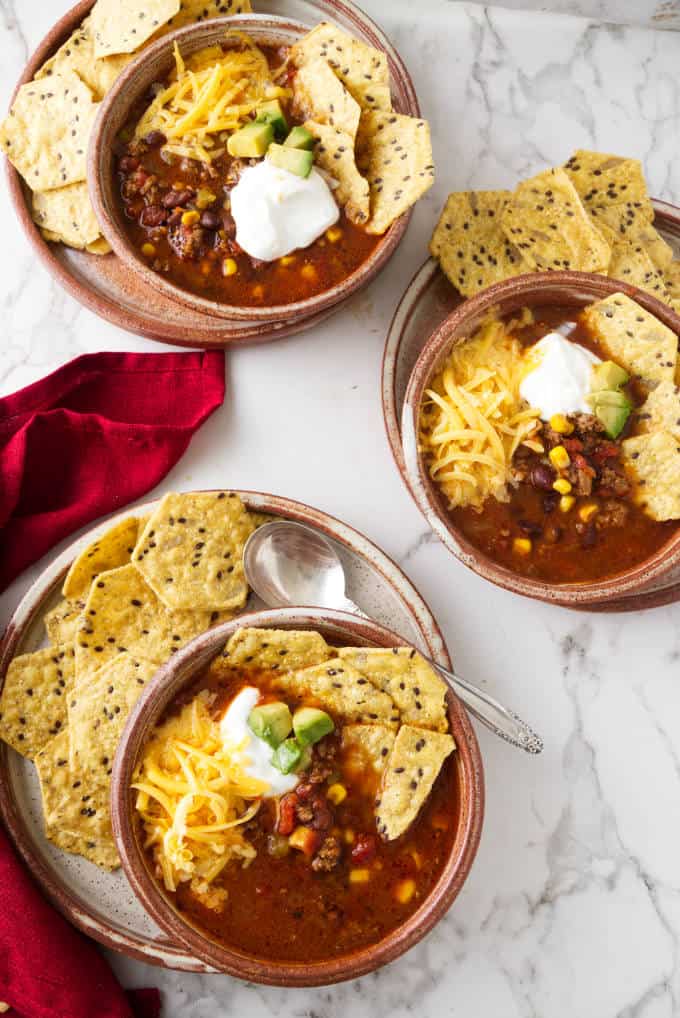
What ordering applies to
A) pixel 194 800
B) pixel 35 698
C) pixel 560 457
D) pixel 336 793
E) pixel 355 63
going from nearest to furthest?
pixel 194 800, pixel 336 793, pixel 560 457, pixel 35 698, pixel 355 63

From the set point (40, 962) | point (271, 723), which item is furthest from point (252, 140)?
point (40, 962)

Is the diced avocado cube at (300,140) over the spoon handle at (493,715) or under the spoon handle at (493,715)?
over

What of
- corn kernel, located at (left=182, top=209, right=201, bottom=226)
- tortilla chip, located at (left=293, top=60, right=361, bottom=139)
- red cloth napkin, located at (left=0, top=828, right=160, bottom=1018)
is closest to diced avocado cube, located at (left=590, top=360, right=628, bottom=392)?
tortilla chip, located at (left=293, top=60, right=361, bottom=139)

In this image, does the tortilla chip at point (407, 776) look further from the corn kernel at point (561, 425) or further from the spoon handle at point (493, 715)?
the corn kernel at point (561, 425)

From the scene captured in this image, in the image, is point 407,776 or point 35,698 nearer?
point 407,776

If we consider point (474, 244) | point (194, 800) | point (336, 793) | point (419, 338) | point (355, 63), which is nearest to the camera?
point (194, 800)

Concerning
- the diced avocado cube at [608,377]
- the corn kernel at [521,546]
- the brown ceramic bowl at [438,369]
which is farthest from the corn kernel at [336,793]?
the diced avocado cube at [608,377]

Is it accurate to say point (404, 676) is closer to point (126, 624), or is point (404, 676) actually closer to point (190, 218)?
point (126, 624)
